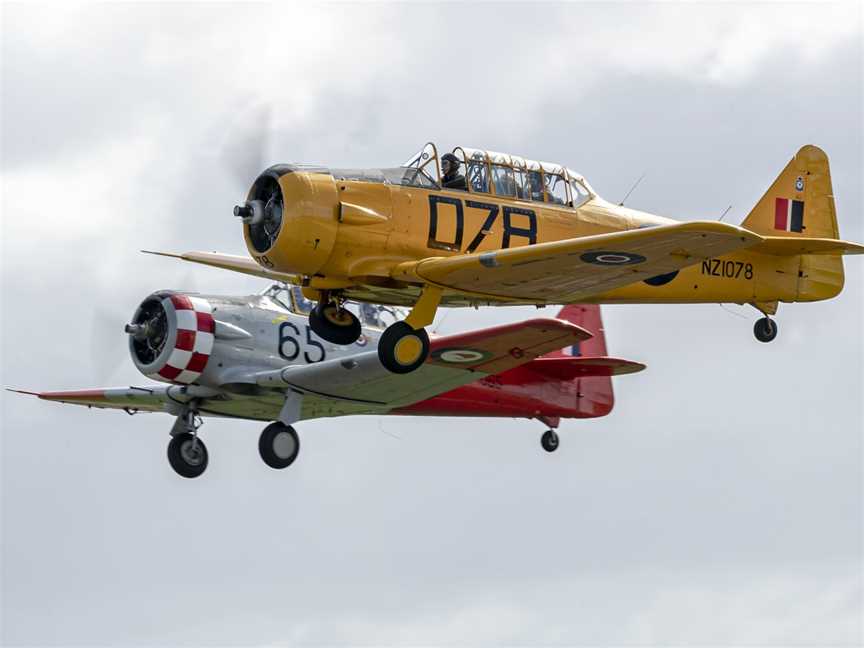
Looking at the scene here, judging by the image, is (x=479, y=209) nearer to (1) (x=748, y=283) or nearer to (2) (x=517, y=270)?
(2) (x=517, y=270)

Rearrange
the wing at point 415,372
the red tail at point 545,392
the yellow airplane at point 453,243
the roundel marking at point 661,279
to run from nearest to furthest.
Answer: the yellow airplane at point 453,243 → the roundel marking at point 661,279 → the wing at point 415,372 → the red tail at point 545,392

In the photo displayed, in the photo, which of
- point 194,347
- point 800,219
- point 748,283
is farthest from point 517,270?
point 194,347

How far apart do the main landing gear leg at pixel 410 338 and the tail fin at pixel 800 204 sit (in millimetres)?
5240

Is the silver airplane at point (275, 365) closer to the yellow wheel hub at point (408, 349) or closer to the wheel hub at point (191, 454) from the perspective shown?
the wheel hub at point (191, 454)

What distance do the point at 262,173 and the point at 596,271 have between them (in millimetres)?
3591

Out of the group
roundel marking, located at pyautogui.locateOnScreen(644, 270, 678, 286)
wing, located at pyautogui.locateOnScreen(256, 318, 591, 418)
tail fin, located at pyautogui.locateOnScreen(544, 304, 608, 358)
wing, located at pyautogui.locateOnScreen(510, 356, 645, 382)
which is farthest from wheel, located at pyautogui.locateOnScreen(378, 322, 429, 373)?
tail fin, located at pyautogui.locateOnScreen(544, 304, 608, 358)

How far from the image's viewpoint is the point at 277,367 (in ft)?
79.4

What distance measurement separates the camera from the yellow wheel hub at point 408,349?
1745 cm

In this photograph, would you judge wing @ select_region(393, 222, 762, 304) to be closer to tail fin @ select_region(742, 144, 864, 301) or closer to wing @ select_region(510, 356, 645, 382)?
tail fin @ select_region(742, 144, 864, 301)

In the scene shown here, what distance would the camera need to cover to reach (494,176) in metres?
18.4

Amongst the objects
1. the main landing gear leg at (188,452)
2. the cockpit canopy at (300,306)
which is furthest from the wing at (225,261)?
the main landing gear leg at (188,452)

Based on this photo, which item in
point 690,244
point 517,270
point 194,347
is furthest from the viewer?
point 194,347

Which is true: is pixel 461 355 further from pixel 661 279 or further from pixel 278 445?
pixel 661 279

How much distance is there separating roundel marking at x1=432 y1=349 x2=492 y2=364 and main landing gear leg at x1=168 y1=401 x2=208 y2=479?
12.0 ft
